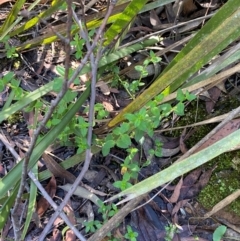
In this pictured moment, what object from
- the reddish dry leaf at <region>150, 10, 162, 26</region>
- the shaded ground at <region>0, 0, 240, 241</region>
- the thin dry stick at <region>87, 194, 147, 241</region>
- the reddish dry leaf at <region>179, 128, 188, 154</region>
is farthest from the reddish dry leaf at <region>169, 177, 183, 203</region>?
the reddish dry leaf at <region>150, 10, 162, 26</region>

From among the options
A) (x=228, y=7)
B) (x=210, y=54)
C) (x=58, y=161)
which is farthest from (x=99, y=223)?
(x=228, y=7)

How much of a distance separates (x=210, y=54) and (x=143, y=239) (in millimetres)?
641

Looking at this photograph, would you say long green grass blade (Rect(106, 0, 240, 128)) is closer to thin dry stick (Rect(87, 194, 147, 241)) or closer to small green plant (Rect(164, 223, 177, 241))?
thin dry stick (Rect(87, 194, 147, 241))

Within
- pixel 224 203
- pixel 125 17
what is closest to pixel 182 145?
pixel 224 203

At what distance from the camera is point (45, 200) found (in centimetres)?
143

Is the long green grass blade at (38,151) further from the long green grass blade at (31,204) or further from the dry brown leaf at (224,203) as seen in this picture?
the dry brown leaf at (224,203)

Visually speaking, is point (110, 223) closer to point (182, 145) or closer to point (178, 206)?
point (178, 206)

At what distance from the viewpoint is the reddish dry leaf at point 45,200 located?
4.68 ft

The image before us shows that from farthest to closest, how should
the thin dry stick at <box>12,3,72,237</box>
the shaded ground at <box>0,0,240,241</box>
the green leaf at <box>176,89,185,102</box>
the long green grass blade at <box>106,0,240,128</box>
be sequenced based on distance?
the shaded ground at <box>0,0,240,241</box> → the green leaf at <box>176,89,185,102</box> → the long green grass blade at <box>106,0,240,128</box> → the thin dry stick at <box>12,3,72,237</box>

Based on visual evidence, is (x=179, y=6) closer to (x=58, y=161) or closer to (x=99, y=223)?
(x=58, y=161)

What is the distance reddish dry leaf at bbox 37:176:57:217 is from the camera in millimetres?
1427

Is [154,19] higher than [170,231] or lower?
higher

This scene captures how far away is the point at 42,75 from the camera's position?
5.45ft

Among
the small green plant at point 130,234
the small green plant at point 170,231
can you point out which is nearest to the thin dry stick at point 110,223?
the small green plant at point 130,234
